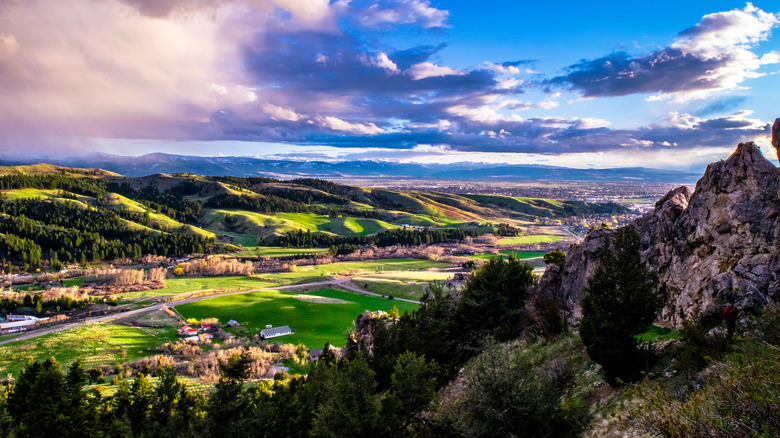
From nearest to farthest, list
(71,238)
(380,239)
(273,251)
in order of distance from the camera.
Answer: (71,238) → (273,251) → (380,239)

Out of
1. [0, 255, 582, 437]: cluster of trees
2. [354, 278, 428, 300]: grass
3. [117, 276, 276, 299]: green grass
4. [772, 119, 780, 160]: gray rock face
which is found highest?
[772, 119, 780, 160]: gray rock face

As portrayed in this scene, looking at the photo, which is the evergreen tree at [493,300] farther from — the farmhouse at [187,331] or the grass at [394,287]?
the farmhouse at [187,331]

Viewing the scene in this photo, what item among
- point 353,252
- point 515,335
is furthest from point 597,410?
point 353,252

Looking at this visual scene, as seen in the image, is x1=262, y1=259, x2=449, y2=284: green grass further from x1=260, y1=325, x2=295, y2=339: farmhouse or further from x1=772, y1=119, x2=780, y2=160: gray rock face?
x1=772, y1=119, x2=780, y2=160: gray rock face

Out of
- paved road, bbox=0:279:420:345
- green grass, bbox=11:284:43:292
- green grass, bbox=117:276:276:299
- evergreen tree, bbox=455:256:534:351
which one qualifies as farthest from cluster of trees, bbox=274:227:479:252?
evergreen tree, bbox=455:256:534:351

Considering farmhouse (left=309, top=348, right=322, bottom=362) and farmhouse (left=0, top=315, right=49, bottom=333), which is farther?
farmhouse (left=0, top=315, right=49, bottom=333)

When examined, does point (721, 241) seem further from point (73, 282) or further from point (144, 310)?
point (73, 282)

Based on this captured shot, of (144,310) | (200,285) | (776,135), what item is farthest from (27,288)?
(776,135)
